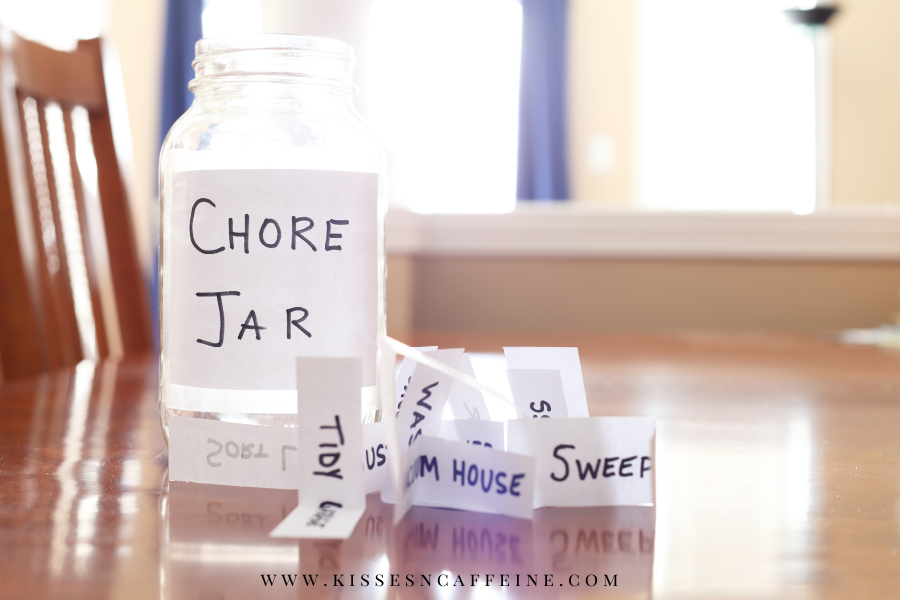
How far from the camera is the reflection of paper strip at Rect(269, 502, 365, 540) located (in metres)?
0.24

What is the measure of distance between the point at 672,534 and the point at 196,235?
21 centimetres

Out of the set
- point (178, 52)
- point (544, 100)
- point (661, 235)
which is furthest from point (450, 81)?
point (661, 235)

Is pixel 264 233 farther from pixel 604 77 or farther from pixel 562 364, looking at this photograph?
pixel 604 77

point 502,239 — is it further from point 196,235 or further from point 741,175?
point 741,175

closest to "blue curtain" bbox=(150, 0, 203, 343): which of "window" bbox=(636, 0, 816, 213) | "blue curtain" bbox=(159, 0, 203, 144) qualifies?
"blue curtain" bbox=(159, 0, 203, 144)

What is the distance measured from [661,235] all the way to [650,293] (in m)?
0.12

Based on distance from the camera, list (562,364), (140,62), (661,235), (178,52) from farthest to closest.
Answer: (140,62), (178,52), (661,235), (562,364)

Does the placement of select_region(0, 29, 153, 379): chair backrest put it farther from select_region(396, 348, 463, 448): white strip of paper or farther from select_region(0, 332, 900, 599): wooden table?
select_region(396, 348, 463, 448): white strip of paper

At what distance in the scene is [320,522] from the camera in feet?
0.83

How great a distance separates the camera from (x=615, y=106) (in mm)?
4730

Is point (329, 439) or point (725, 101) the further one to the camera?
point (725, 101)

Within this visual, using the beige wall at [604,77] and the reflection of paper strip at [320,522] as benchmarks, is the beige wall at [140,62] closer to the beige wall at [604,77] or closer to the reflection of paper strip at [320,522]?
the beige wall at [604,77]

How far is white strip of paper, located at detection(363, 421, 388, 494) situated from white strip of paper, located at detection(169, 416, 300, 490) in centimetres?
3

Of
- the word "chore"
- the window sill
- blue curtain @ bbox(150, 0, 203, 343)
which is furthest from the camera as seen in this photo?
blue curtain @ bbox(150, 0, 203, 343)
